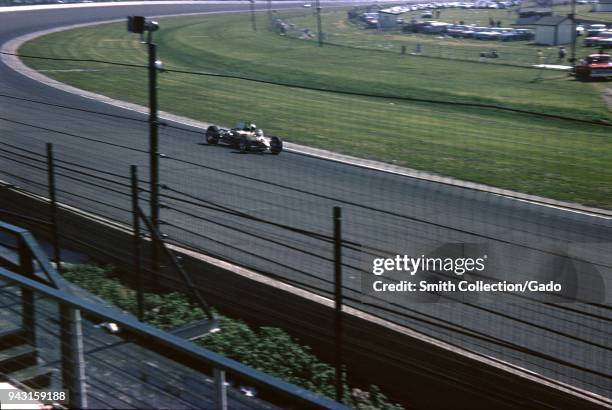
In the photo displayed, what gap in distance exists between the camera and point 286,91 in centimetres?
1260

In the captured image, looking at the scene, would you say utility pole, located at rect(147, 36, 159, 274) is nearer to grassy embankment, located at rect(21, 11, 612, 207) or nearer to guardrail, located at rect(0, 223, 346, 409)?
grassy embankment, located at rect(21, 11, 612, 207)

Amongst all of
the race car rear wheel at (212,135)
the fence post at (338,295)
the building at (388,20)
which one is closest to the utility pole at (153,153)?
the fence post at (338,295)

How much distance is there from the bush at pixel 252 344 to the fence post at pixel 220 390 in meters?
2.99

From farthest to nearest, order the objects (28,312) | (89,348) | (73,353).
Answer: (28,312)
(89,348)
(73,353)

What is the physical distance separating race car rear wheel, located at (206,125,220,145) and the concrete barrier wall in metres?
4.06

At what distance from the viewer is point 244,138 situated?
11.8 m

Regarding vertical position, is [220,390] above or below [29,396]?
above

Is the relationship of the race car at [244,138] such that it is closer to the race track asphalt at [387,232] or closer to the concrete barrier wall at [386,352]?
the race track asphalt at [387,232]

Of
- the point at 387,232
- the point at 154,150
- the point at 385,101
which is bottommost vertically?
the point at 387,232

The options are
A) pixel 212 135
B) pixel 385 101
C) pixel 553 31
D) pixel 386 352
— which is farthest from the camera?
pixel 553 31

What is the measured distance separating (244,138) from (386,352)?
6410 mm

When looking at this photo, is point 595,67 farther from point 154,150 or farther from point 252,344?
point 252,344

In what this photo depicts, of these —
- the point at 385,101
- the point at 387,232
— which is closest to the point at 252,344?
the point at 387,232

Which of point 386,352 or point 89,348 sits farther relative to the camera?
point 386,352
